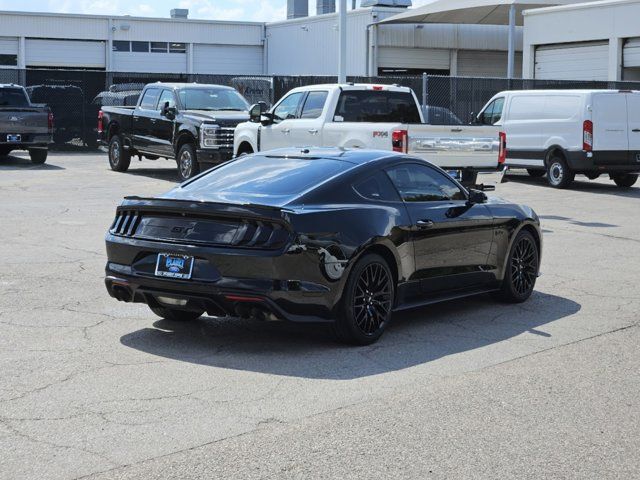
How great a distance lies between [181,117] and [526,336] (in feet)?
48.5

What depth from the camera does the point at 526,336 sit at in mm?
8547

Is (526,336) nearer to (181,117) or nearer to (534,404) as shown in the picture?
(534,404)

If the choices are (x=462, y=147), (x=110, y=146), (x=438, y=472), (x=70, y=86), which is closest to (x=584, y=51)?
(x=70, y=86)

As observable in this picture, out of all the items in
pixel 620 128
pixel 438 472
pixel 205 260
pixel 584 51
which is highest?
pixel 584 51

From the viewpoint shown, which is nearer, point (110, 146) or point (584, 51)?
point (110, 146)

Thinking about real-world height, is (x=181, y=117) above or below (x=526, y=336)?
above

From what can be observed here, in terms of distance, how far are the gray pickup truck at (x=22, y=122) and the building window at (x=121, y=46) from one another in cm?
3183

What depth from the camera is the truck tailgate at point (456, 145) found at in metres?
16.0

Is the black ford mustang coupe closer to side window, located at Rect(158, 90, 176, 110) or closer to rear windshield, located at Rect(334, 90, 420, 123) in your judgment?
rear windshield, located at Rect(334, 90, 420, 123)

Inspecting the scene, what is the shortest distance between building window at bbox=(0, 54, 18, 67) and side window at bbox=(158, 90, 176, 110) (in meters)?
33.8

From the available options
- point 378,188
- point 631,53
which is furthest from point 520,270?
point 631,53

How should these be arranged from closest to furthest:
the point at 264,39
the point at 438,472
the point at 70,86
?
the point at 438,472 → the point at 70,86 → the point at 264,39

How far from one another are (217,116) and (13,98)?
276 inches

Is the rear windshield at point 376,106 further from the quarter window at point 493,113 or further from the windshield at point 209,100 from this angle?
the quarter window at point 493,113
